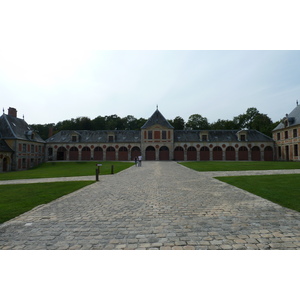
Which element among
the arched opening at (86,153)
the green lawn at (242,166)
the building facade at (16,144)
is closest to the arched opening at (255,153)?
the green lawn at (242,166)

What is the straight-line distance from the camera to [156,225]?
16.7 ft

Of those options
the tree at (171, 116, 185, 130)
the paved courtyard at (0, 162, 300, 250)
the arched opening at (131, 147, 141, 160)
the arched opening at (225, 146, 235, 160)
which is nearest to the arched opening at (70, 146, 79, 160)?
the arched opening at (131, 147, 141, 160)

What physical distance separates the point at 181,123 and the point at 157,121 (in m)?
29.4

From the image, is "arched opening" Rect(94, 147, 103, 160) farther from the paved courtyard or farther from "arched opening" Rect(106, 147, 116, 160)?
the paved courtyard

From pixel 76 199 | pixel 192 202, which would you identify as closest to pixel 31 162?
pixel 76 199

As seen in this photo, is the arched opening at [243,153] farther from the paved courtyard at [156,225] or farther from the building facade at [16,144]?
the building facade at [16,144]

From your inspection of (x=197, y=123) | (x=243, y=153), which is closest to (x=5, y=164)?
(x=243, y=153)

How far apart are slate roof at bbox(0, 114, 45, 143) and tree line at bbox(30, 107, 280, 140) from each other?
2775cm

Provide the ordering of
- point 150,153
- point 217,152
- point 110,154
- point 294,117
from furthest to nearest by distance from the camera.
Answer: point 110,154 → point 217,152 → point 150,153 → point 294,117

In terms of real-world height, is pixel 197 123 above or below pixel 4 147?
above

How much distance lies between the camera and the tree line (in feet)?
211

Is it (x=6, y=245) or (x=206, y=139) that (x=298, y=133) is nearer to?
(x=206, y=139)

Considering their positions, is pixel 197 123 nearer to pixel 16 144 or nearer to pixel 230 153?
pixel 230 153

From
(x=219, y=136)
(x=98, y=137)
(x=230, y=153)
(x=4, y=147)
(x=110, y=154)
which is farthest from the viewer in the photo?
(x=98, y=137)
